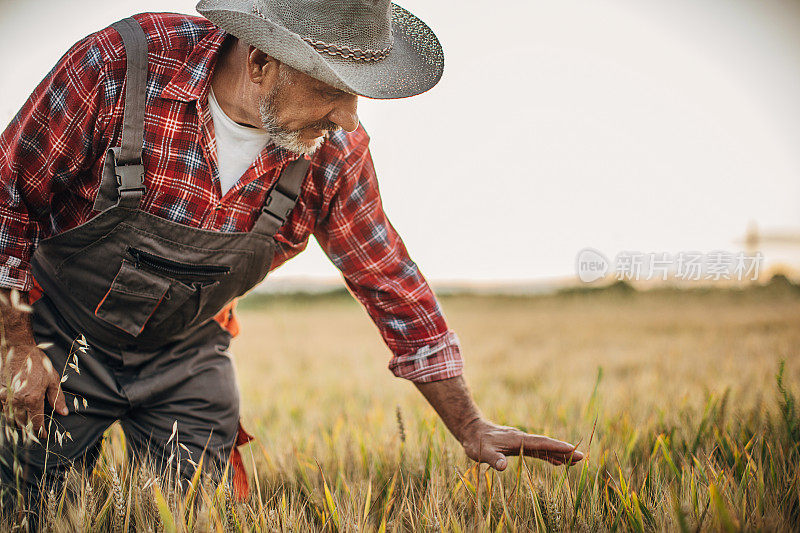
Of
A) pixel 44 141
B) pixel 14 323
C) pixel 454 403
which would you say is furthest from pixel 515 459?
pixel 44 141

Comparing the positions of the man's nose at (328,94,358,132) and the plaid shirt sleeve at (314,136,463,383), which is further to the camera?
Answer: the plaid shirt sleeve at (314,136,463,383)

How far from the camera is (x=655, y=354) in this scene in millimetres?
6578

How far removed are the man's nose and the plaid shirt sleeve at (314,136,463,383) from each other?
331 millimetres

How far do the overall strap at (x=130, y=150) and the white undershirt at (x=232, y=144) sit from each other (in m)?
0.24

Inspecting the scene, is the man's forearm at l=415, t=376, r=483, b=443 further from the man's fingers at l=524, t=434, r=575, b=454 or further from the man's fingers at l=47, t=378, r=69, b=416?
the man's fingers at l=47, t=378, r=69, b=416

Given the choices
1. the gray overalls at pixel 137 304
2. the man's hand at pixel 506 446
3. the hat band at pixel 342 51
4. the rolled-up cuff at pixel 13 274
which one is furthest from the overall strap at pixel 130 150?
→ the man's hand at pixel 506 446

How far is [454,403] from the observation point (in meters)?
2.25

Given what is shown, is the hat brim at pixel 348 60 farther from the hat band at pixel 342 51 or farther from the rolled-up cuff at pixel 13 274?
the rolled-up cuff at pixel 13 274

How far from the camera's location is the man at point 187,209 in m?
1.94

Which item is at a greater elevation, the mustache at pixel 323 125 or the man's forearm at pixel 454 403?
the mustache at pixel 323 125

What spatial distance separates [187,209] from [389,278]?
2.49 feet

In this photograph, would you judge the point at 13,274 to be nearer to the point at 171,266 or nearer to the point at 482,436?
the point at 171,266

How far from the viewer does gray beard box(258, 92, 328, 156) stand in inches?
78.2

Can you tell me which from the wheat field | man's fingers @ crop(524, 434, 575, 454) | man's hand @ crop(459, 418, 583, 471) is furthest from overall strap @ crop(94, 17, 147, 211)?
man's fingers @ crop(524, 434, 575, 454)
